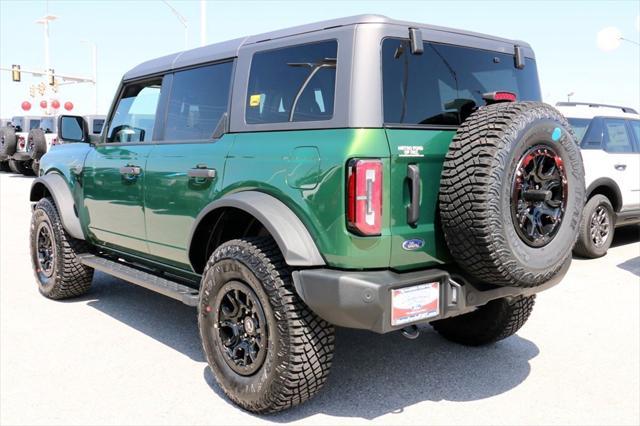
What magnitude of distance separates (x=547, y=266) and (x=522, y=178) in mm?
483

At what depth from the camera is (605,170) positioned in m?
7.86

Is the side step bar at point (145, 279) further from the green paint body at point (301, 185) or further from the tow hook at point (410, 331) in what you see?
the tow hook at point (410, 331)

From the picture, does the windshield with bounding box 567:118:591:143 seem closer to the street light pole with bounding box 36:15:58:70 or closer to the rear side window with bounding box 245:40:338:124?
the rear side window with bounding box 245:40:338:124

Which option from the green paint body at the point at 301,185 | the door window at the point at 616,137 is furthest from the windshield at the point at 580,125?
the green paint body at the point at 301,185

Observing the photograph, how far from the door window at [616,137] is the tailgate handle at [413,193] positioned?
586 cm

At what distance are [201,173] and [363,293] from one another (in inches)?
54.9

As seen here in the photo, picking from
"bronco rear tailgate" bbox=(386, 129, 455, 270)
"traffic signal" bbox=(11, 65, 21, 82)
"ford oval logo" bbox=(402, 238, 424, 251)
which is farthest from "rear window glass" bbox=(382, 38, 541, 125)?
"traffic signal" bbox=(11, 65, 21, 82)

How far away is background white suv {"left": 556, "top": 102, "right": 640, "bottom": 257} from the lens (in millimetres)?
7750

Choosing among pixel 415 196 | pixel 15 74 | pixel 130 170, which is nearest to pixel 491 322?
pixel 415 196

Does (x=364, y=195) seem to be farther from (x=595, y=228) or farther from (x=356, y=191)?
(x=595, y=228)

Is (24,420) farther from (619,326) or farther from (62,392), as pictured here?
(619,326)

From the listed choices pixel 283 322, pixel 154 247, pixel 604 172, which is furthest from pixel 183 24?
pixel 283 322

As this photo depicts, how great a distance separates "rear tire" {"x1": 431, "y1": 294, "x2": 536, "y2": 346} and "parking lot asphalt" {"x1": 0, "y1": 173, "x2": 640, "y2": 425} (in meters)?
0.11

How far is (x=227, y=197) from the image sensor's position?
3.45 m
